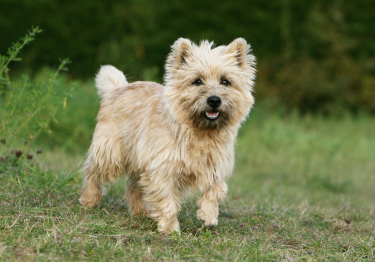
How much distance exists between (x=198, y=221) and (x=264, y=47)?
10977mm

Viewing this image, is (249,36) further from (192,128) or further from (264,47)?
(192,128)

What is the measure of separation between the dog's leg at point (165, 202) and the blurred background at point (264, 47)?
5.80m

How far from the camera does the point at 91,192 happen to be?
434 centimetres

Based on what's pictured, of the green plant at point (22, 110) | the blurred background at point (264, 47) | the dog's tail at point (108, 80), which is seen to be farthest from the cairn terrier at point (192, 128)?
the blurred background at point (264, 47)

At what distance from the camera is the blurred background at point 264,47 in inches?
449

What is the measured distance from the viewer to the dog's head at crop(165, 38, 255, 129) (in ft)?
12.1

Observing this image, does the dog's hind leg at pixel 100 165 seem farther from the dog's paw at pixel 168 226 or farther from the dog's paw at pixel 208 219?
the dog's paw at pixel 208 219

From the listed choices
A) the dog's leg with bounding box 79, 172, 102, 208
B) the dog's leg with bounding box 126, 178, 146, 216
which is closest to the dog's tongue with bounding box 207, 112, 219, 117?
the dog's leg with bounding box 126, 178, 146, 216

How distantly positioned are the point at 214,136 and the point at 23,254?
168cm

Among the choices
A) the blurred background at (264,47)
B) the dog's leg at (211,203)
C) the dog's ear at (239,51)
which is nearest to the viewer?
the dog's leg at (211,203)

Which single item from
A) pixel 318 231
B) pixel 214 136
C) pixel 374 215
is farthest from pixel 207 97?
pixel 374 215

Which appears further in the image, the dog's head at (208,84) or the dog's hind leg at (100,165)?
the dog's hind leg at (100,165)

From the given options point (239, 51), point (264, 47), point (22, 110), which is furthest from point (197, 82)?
Result: point (264, 47)

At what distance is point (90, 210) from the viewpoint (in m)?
4.04
